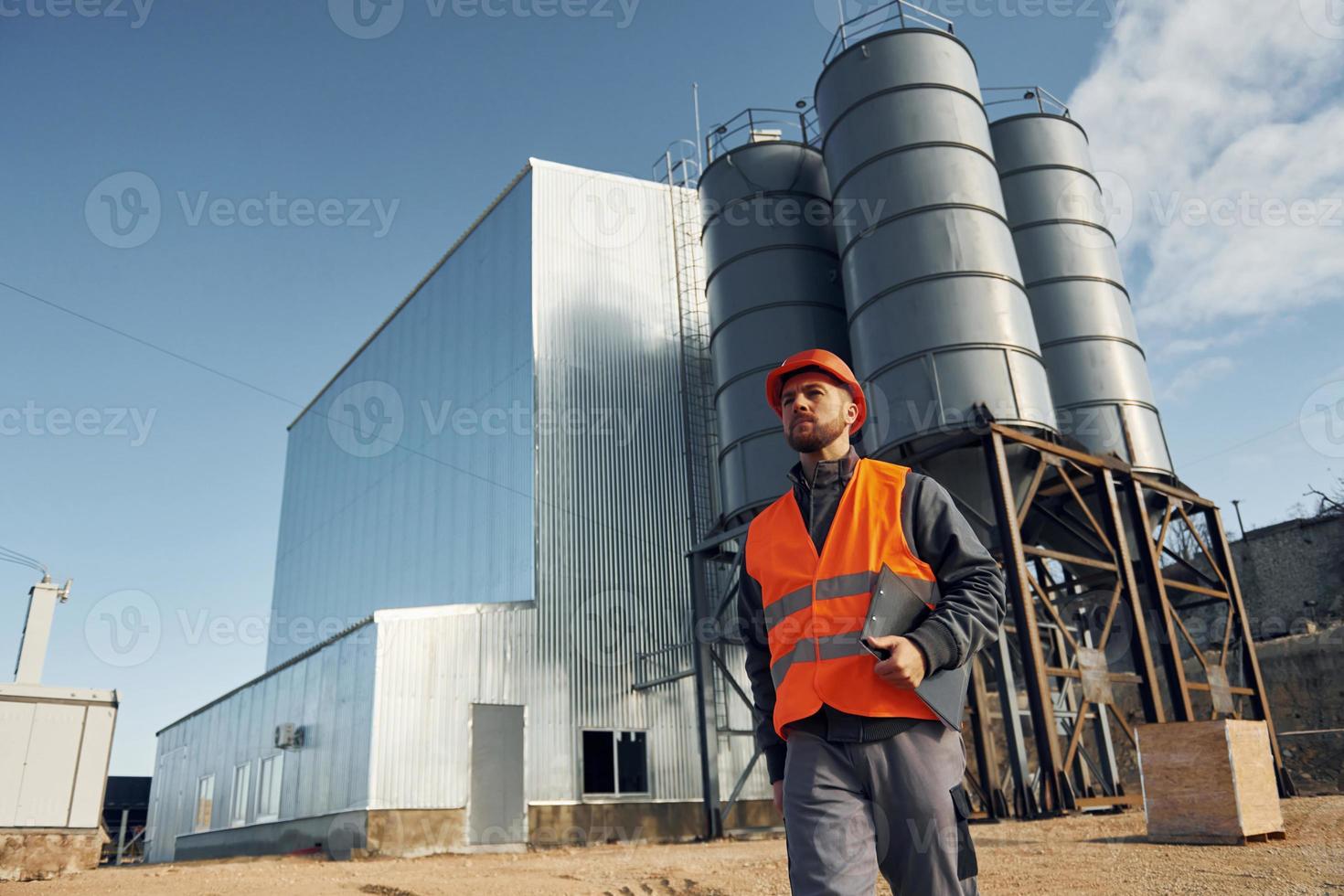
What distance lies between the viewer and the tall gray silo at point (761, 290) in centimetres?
1758

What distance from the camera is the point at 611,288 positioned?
2284 centimetres

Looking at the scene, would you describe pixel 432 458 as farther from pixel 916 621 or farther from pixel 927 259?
pixel 916 621

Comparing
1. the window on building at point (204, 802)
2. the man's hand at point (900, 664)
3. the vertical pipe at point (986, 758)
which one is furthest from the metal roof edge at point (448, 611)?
the man's hand at point (900, 664)

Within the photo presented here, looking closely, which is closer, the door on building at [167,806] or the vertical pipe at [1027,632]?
the vertical pipe at [1027,632]

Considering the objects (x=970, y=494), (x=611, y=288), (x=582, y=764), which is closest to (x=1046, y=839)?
(x=970, y=494)

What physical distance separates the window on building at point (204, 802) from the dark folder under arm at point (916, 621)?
2712 centimetres

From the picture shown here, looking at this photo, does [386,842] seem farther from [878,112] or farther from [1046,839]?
[878,112]

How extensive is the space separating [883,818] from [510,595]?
58.8 feet

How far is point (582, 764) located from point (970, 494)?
909cm

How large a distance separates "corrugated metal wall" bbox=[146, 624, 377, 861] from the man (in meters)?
15.2

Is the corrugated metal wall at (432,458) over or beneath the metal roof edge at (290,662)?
over

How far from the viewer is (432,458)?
25.1 m

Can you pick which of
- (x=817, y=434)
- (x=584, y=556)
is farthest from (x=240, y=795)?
(x=817, y=434)

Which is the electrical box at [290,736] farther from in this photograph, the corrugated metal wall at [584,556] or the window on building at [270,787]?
the corrugated metal wall at [584,556]
